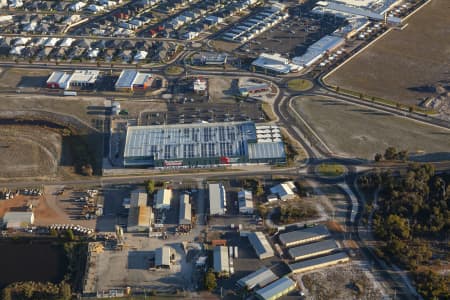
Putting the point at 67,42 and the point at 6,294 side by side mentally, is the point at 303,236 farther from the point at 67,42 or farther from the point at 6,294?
the point at 67,42

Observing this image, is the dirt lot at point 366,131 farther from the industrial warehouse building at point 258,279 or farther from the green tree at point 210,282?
the green tree at point 210,282

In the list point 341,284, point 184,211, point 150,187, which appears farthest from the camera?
point 150,187

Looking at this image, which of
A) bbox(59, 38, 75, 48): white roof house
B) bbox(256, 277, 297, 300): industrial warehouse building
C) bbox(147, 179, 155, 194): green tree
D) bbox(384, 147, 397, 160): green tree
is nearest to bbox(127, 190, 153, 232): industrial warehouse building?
bbox(147, 179, 155, 194): green tree

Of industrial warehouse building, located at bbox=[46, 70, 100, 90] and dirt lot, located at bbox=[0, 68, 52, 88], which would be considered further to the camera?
dirt lot, located at bbox=[0, 68, 52, 88]

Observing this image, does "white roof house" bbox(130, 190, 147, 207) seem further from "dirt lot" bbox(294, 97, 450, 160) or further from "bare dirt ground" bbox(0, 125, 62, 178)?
"dirt lot" bbox(294, 97, 450, 160)

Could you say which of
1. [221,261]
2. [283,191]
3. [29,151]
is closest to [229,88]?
[283,191]
